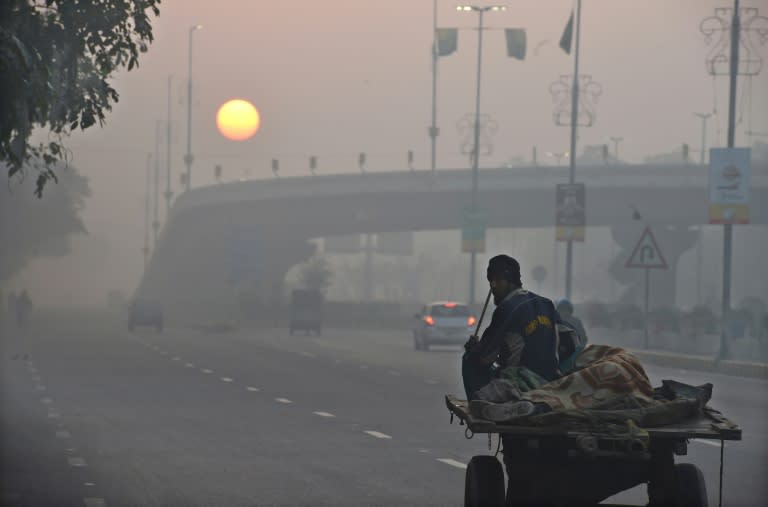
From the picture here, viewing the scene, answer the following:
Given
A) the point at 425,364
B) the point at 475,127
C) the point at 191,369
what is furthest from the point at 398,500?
the point at 475,127

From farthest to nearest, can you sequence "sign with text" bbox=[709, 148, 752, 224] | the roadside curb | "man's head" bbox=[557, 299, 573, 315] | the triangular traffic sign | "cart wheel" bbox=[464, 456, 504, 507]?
"sign with text" bbox=[709, 148, 752, 224]
the triangular traffic sign
the roadside curb
"man's head" bbox=[557, 299, 573, 315]
"cart wheel" bbox=[464, 456, 504, 507]

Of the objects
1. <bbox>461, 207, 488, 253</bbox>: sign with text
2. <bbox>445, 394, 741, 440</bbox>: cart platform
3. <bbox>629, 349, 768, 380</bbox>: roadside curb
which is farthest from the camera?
<bbox>461, 207, 488, 253</bbox>: sign with text

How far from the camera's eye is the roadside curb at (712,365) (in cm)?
3839

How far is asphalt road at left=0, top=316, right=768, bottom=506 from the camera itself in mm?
14516

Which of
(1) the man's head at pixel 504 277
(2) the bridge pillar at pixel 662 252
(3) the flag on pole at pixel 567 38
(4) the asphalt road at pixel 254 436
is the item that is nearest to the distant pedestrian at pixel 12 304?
(2) the bridge pillar at pixel 662 252

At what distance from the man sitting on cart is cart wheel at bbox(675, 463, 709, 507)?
0.94 metres

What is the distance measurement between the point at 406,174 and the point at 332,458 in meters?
79.3

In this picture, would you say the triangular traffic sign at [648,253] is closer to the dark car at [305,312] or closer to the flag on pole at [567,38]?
the flag on pole at [567,38]

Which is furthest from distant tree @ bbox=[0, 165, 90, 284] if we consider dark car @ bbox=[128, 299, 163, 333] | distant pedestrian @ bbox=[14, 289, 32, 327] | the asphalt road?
the asphalt road

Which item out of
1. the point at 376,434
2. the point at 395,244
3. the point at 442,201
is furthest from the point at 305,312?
the point at 395,244

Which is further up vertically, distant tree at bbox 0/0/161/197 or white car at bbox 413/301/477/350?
distant tree at bbox 0/0/161/197

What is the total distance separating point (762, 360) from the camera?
47.2 meters

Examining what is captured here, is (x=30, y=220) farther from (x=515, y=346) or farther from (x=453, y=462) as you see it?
(x=515, y=346)

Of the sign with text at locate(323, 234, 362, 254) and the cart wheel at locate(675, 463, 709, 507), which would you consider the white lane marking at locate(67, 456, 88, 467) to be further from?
the sign with text at locate(323, 234, 362, 254)
